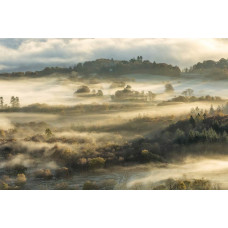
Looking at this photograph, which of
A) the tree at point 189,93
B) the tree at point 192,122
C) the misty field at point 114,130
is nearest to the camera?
the misty field at point 114,130

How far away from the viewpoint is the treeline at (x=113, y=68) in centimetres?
506

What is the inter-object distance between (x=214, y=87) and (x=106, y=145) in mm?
1924

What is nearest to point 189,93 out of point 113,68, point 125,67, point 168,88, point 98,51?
point 168,88

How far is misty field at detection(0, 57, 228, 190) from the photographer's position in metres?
4.77

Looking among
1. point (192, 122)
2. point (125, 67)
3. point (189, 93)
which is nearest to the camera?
point (192, 122)

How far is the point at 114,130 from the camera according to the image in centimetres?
493

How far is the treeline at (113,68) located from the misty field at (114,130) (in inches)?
0.6

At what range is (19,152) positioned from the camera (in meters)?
4.89

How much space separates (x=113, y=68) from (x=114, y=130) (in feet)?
3.29

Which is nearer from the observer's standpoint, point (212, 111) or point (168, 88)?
point (212, 111)

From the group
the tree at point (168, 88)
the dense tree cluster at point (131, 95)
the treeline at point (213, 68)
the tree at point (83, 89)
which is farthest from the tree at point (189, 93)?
the tree at point (83, 89)

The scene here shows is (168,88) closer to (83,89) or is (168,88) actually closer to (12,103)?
(83,89)

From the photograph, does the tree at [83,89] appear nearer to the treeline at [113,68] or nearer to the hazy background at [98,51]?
the treeline at [113,68]
